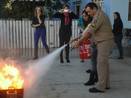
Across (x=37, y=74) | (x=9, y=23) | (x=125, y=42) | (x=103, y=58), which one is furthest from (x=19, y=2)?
(x=103, y=58)

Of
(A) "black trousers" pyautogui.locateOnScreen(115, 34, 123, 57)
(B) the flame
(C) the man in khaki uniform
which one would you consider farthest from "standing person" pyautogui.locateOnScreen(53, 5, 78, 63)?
(B) the flame

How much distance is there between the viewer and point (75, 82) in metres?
10.1

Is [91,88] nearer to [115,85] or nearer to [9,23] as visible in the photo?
[115,85]

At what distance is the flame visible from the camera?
6.07 meters

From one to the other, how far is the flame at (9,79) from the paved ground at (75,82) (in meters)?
2.00

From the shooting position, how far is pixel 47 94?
8.75 metres

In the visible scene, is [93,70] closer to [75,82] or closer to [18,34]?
[75,82]

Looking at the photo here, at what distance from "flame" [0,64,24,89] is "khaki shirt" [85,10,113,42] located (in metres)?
2.62

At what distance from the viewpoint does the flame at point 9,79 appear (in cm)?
607

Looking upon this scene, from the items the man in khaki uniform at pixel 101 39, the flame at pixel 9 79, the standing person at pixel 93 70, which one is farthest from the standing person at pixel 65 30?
the flame at pixel 9 79

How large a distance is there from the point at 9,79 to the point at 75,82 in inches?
155

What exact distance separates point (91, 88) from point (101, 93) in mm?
338

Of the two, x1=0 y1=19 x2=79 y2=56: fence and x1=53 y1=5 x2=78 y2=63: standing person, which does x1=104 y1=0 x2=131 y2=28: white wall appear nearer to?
x1=0 y1=19 x2=79 y2=56: fence

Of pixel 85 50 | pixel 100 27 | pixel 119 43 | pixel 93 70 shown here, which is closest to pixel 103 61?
pixel 100 27
